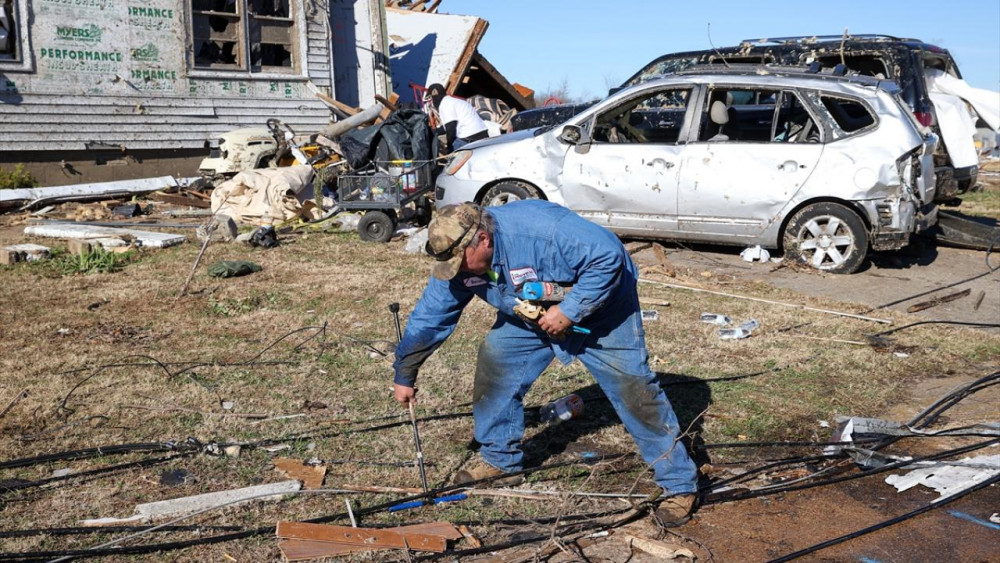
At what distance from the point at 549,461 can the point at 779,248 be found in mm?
5231

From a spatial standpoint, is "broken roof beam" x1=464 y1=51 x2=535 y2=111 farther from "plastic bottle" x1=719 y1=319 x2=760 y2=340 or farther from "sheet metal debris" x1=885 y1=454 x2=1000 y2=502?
"sheet metal debris" x1=885 y1=454 x2=1000 y2=502

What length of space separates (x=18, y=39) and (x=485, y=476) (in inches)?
481

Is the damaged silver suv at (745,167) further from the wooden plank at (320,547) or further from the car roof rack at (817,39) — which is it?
the wooden plank at (320,547)

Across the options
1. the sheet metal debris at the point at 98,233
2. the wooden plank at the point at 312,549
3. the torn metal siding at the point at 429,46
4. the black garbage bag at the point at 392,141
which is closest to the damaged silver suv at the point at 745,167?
the black garbage bag at the point at 392,141

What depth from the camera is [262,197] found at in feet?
39.5

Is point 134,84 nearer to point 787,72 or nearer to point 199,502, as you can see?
point 787,72

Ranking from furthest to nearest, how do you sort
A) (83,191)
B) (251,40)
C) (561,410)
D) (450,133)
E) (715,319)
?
(251,40), (83,191), (450,133), (715,319), (561,410)

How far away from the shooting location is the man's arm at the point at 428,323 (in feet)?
13.3

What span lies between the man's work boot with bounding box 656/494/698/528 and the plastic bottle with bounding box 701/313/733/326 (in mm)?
3348

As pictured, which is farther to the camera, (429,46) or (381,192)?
(429,46)

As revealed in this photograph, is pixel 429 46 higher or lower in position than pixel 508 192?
higher

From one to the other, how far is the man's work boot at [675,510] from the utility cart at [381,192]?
22.1ft

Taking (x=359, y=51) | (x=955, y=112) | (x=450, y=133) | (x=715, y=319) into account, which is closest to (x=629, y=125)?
(x=715, y=319)

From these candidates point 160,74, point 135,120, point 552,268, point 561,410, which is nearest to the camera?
point 552,268
